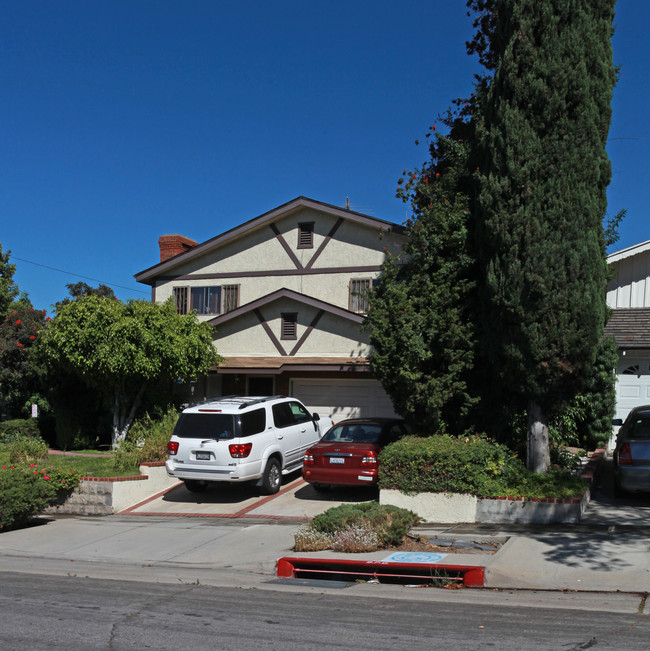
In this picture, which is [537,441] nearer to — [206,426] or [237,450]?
[237,450]

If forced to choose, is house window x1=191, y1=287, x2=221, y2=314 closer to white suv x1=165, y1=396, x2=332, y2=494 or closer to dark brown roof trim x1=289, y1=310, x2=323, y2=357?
dark brown roof trim x1=289, y1=310, x2=323, y2=357

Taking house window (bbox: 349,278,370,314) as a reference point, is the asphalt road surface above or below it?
below

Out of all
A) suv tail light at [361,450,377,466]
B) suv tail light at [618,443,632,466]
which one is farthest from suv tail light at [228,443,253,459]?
suv tail light at [618,443,632,466]

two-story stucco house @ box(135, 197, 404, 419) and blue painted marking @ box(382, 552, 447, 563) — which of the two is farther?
two-story stucco house @ box(135, 197, 404, 419)

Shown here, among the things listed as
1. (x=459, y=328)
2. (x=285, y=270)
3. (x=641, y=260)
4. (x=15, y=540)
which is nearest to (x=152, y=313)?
(x=285, y=270)

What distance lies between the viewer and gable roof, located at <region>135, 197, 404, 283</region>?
20.3m

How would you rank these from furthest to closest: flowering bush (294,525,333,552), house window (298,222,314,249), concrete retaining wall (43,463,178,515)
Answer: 1. house window (298,222,314,249)
2. concrete retaining wall (43,463,178,515)
3. flowering bush (294,525,333,552)

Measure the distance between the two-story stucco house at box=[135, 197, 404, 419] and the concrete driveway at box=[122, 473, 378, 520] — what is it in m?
4.78

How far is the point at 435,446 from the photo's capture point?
40.5 feet

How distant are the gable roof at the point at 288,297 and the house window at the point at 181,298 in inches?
98.5

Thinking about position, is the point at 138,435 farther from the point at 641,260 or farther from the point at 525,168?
the point at 641,260

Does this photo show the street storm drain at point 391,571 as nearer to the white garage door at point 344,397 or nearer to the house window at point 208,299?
the white garage door at point 344,397

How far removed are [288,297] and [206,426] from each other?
7148 mm

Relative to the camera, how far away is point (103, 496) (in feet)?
47.2
